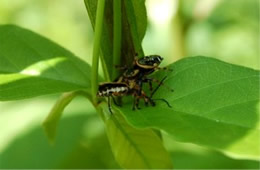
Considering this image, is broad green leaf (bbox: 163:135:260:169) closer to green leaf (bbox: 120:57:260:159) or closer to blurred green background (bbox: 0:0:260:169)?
Result: blurred green background (bbox: 0:0:260:169)

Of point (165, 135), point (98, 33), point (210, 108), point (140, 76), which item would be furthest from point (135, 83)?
point (165, 135)

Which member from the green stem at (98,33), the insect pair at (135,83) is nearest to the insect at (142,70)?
the insect pair at (135,83)

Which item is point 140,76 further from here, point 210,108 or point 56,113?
point 210,108

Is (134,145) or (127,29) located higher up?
(127,29)

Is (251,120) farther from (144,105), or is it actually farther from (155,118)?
(144,105)

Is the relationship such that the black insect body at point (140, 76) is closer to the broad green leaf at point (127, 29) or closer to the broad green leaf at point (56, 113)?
the broad green leaf at point (127, 29)

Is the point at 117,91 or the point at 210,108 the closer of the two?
the point at 210,108

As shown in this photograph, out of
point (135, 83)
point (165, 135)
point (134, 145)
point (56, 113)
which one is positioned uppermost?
point (135, 83)

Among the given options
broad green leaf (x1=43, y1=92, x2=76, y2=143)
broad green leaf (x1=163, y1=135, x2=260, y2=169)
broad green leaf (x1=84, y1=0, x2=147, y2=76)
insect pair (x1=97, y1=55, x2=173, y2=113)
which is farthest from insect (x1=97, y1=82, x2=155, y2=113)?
broad green leaf (x1=163, y1=135, x2=260, y2=169)
